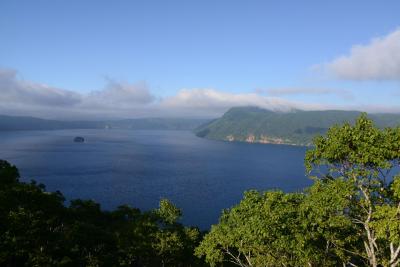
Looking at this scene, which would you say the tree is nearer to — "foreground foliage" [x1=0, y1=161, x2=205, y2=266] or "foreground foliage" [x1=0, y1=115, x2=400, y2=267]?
"foreground foliage" [x1=0, y1=115, x2=400, y2=267]

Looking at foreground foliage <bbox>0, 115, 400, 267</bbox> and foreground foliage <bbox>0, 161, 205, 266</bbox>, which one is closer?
foreground foliage <bbox>0, 115, 400, 267</bbox>

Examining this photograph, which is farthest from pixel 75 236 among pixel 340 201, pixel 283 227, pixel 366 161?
pixel 366 161

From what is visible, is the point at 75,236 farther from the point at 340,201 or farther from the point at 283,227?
the point at 340,201

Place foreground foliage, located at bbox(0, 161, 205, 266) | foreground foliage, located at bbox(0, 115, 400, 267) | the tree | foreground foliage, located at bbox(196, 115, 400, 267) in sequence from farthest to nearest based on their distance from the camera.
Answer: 1. foreground foliage, located at bbox(0, 161, 205, 266)
2. foreground foliage, located at bbox(0, 115, 400, 267)
3. foreground foliage, located at bbox(196, 115, 400, 267)
4. the tree

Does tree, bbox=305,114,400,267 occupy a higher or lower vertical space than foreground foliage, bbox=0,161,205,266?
higher

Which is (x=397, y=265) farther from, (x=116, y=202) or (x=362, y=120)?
(x=116, y=202)

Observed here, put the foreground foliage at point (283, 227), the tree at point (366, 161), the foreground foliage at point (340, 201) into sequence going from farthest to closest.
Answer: the foreground foliage at point (283, 227) → the foreground foliage at point (340, 201) → the tree at point (366, 161)

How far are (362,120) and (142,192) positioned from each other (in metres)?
157

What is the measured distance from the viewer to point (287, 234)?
28.4 metres

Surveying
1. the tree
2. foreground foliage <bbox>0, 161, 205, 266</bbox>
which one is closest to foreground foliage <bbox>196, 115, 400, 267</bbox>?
the tree

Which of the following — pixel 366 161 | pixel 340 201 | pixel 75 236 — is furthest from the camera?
pixel 75 236

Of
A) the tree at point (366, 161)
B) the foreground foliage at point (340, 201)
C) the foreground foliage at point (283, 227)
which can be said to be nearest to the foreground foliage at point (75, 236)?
the foreground foliage at point (283, 227)

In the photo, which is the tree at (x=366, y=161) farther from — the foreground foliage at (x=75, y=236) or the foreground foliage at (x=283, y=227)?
the foreground foliage at (x=75, y=236)

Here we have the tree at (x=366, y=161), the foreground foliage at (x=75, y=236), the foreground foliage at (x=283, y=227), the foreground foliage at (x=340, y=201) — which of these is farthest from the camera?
the foreground foliage at (x=75, y=236)
